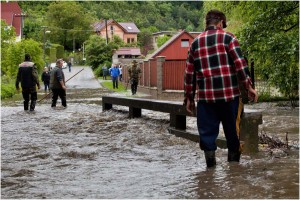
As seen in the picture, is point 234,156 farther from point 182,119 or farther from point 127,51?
point 127,51

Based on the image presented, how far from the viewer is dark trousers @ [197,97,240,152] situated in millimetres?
5367

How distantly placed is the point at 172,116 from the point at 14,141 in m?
2.71

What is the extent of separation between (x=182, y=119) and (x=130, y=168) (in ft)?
9.11

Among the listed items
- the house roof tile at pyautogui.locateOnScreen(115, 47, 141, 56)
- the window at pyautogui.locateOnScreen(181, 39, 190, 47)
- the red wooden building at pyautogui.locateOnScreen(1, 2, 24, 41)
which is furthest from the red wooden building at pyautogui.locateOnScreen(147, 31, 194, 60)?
the red wooden building at pyautogui.locateOnScreen(1, 2, 24, 41)

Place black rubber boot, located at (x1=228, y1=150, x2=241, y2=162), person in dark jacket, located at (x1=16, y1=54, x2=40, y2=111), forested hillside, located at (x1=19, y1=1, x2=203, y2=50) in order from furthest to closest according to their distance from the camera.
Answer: forested hillside, located at (x1=19, y1=1, x2=203, y2=50) < person in dark jacket, located at (x1=16, y1=54, x2=40, y2=111) < black rubber boot, located at (x1=228, y1=150, x2=241, y2=162)

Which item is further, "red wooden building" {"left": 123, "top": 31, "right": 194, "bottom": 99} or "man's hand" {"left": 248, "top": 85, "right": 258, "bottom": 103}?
"red wooden building" {"left": 123, "top": 31, "right": 194, "bottom": 99}

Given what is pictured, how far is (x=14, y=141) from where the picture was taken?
8.33 m

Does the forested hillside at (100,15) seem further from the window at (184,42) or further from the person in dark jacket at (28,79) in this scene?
the person in dark jacket at (28,79)

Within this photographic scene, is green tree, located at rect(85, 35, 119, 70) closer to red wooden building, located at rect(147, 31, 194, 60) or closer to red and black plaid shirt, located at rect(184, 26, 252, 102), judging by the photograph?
red wooden building, located at rect(147, 31, 194, 60)

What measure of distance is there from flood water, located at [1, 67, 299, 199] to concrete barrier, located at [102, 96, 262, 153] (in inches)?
6.7

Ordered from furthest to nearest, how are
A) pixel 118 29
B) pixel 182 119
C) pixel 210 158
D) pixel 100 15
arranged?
pixel 100 15, pixel 118 29, pixel 182 119, pixel 210 158

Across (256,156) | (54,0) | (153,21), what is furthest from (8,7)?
(256,156)

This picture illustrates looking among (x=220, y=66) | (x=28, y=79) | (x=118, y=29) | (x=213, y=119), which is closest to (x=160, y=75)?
(x=28, y=79)

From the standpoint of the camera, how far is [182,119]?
8484 millimetres
